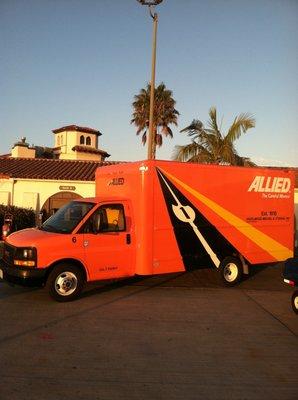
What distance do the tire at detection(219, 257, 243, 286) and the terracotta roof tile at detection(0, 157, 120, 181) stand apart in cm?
1159

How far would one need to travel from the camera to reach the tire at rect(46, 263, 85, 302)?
27.5ft

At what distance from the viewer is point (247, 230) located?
10484 mm

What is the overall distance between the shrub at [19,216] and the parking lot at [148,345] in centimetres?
866

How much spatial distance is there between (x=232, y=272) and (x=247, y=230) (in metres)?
1.06

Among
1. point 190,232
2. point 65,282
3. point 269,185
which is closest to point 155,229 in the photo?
point 190,232

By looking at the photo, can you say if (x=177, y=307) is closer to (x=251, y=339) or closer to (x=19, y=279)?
(x=251, y=339)

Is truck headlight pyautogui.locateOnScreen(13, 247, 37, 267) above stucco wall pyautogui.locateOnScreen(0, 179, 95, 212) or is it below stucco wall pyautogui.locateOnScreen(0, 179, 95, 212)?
below

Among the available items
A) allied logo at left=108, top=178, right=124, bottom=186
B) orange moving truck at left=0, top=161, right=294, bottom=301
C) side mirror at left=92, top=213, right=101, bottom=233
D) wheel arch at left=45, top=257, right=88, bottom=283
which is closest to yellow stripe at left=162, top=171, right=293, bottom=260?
orange moving truck at left=0, top=161, right=294, bottom=301

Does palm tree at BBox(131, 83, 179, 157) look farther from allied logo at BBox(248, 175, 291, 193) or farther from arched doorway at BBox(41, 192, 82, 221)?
allied logo at BBox(248, 175, 291, 193)

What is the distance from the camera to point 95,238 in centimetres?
874

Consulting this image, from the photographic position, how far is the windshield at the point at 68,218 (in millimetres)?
8766

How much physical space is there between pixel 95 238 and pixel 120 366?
3.54 metres

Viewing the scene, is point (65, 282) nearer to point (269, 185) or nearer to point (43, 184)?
point (269, 185)

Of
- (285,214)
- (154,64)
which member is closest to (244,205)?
(285,214)
